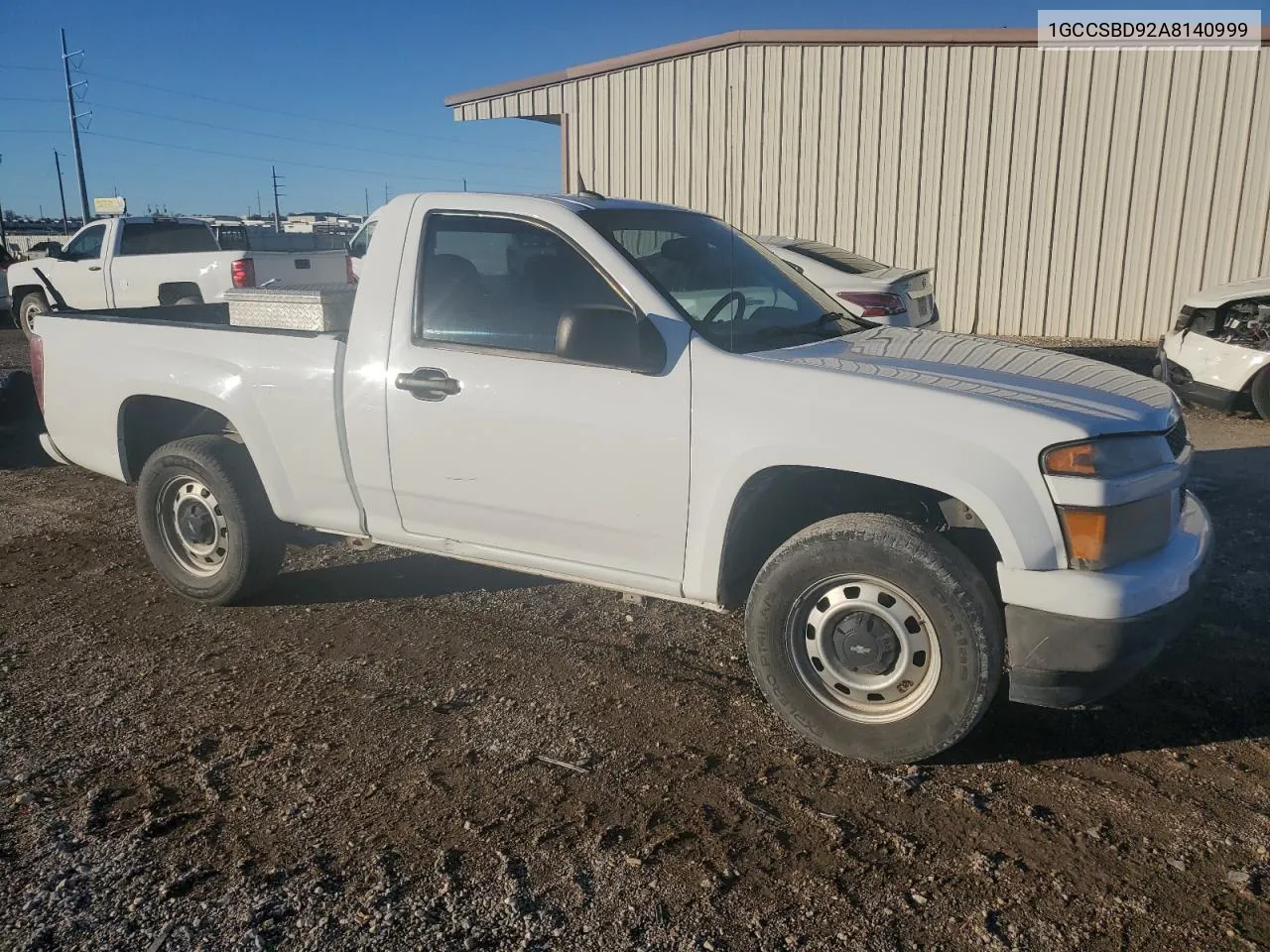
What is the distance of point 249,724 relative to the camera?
155 inches

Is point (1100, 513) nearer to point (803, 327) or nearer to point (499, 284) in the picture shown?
point (803, 327)

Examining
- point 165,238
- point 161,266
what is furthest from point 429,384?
point 165,238

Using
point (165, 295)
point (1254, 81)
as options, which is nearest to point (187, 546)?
point (165, 295)

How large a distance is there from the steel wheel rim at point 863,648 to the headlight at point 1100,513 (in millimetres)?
524

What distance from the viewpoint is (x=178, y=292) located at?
13.9m

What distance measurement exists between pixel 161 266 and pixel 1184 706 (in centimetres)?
1345

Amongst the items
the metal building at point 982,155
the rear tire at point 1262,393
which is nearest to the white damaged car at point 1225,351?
the rear tire at point 1262,393

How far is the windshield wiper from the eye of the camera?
4.14 metres

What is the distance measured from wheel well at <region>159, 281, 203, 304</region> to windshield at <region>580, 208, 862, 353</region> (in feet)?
34.8

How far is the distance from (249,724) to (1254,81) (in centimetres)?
1371

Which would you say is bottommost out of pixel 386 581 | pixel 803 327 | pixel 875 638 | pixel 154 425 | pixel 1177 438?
pixel 386 581

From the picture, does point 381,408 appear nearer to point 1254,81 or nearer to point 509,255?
point 509,255

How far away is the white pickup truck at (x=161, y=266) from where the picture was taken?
1318 centimetres

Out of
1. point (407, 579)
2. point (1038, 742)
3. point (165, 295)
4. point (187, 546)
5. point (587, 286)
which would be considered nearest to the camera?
point (1038, 742)
